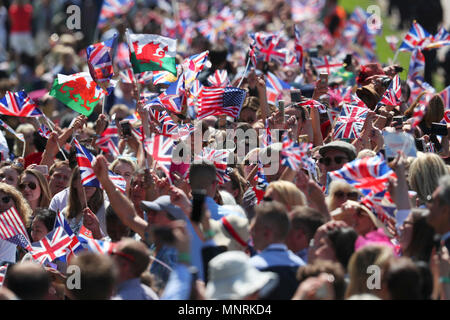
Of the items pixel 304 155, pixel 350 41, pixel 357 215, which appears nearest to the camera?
pixel 357 215

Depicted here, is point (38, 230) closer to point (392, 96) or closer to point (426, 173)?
point (426, 173)

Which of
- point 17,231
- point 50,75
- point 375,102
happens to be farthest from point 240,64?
point 17,231

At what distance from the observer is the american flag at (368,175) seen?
714cm

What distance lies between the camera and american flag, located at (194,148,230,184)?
27.5 feet

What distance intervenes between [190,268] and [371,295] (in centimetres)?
100

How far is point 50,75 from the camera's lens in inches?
679

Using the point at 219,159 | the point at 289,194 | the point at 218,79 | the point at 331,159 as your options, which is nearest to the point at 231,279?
the point at 289,194

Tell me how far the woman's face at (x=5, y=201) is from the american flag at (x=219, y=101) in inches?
87.7

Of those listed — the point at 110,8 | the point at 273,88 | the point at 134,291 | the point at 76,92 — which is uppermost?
the point at 110,8

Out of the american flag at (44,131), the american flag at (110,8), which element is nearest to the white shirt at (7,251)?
the american flag at (44,131)

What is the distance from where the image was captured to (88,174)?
827 cm

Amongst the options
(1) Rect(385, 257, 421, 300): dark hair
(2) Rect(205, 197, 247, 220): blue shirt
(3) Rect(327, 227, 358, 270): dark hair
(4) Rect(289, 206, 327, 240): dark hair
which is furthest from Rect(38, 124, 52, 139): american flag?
(1) Rect(385, 257, 421, 300): dark hair

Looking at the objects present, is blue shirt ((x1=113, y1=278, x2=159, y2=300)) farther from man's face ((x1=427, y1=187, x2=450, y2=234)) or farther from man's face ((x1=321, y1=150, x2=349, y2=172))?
man's face ((x1=321, y1=150, x2=349, y2=172))
